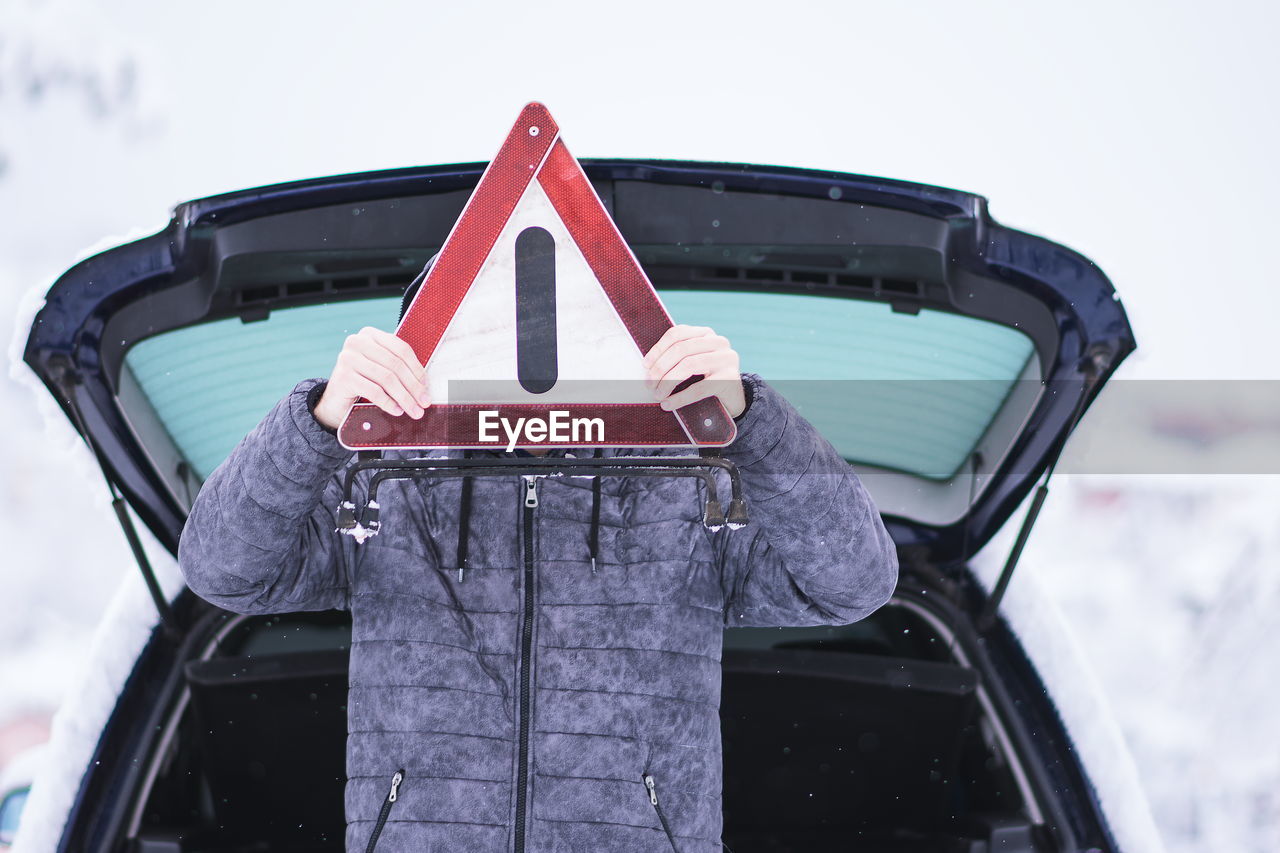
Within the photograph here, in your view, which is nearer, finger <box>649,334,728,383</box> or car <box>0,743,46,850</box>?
finger <box>649,334,728,383</box>

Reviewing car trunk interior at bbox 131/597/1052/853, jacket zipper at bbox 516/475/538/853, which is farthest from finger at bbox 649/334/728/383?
car trunk interior at bbox 131/597/1052/853

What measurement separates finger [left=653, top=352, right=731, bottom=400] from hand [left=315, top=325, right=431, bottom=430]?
0.87 ft

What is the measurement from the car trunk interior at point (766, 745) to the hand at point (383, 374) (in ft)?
3.86

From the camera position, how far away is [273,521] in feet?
4.32

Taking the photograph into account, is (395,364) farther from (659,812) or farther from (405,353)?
(659,812)

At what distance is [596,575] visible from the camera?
4.97ft

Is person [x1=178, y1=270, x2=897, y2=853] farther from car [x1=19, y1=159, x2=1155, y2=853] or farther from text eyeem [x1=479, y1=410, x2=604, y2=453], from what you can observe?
car [x1=19, y1=159, x2=1155, y2=853]

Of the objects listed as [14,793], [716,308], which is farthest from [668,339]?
[14,793]

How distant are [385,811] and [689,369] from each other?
81 cm

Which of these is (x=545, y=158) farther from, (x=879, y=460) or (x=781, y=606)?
(x=879, y=460)

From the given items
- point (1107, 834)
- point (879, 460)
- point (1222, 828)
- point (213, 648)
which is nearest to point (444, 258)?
point (879, 460)

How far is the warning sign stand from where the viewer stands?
1.12m

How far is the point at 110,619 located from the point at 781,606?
53.2 inches

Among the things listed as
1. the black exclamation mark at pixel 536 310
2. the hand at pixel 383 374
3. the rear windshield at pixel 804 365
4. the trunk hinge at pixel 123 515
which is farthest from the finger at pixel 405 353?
the trunk hinge at pixel 123 515
